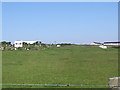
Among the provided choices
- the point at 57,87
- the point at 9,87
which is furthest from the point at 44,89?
the point at 9,87

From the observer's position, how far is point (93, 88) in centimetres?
895

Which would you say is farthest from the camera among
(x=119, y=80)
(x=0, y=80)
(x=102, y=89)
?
(x=0, y=80)

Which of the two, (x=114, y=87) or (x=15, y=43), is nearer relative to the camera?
(x=114, y=87)

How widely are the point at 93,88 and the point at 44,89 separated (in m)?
1.76

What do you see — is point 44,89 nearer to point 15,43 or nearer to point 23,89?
point 23,89

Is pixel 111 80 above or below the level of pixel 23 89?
above

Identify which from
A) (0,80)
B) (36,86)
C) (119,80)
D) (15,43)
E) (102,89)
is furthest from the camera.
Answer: (15,43)

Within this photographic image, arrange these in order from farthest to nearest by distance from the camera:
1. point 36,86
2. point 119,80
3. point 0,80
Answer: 1. point 0,80
2. point 36,86
3. point 119,80

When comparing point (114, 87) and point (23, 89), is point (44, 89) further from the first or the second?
point (114, 87)

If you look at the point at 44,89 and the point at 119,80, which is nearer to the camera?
the point at 119,80

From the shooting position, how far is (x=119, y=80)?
676cm

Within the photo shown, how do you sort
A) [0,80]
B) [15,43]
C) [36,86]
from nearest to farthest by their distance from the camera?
1. [36,86]
2. [0,80]
3. [15,43]

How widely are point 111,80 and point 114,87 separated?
0.20 m

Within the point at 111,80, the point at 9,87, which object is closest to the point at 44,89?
the point at 9,87
